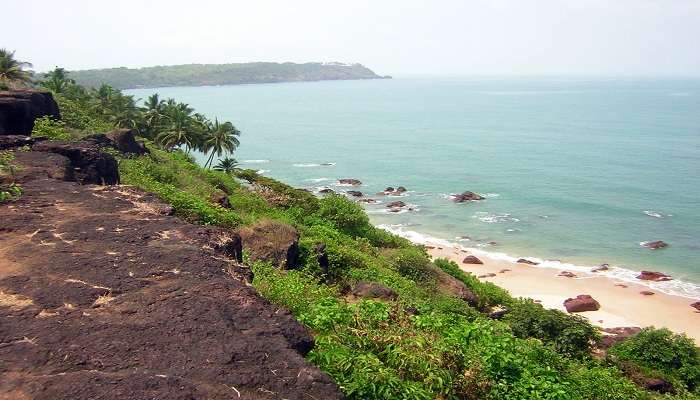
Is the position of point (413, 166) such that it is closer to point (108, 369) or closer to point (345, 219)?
point (345, 219)

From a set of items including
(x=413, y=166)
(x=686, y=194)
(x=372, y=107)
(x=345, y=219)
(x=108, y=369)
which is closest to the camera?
(x=108, y=369)

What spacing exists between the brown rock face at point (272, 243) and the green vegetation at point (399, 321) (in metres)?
0.54

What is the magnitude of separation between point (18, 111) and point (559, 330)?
21871 mm

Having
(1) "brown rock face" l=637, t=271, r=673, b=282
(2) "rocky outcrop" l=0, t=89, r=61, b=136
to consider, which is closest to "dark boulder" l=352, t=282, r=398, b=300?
(2) "rocky outcrop" l=0, t=89, r=61, b=136

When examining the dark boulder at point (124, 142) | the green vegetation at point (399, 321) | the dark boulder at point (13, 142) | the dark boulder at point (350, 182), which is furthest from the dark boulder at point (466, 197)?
the dark boulder at point (13, 142)

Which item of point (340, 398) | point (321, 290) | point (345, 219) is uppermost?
point (340, 398)

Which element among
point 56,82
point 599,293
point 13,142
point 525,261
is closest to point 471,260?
point 525,261

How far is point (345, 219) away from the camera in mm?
29125

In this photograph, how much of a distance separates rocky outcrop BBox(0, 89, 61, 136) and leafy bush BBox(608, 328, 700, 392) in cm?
2411

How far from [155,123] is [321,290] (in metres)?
43.2

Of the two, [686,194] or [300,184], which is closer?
[686,194]

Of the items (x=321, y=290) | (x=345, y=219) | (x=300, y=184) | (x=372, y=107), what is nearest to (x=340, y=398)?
(x=321, y=290)

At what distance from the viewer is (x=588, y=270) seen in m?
41.3

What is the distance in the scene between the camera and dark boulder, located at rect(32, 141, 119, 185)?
42.2 feet
